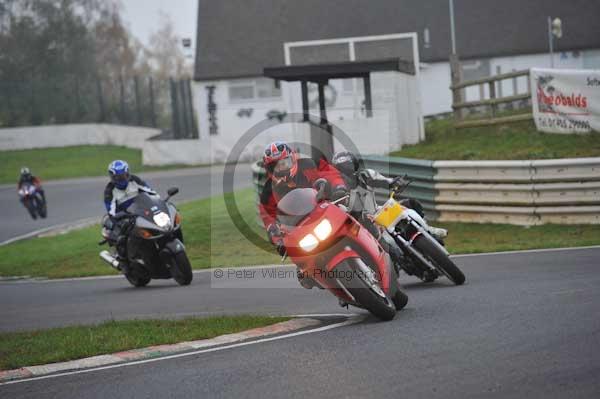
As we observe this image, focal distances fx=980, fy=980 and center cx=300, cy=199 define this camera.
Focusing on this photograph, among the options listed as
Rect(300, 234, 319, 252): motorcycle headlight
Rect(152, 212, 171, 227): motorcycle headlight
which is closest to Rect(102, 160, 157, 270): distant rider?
Rect(152, 212, 171, 227): motorcycle headlight

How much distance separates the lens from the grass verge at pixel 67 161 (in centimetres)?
4456

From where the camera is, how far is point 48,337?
31.1 feet

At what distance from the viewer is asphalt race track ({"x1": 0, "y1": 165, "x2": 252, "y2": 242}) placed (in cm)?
2956

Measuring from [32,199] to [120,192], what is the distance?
16.6m

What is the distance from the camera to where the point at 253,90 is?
49406mm

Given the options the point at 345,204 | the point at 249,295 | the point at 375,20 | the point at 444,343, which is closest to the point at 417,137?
the point at 249,295

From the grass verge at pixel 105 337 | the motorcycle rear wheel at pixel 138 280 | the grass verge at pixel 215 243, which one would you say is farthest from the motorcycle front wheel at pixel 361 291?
the motorcycle rear wheel at pixel 138 280

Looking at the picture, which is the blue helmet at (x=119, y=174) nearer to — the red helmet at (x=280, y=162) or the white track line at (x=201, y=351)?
the red helmet at (x=280, y=162)

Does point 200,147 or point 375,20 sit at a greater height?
point 375,20

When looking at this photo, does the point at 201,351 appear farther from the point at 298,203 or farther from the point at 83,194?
the point at 83,194

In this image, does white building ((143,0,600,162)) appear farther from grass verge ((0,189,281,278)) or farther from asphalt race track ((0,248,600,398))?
asphalt race track ((0,248,600,398))

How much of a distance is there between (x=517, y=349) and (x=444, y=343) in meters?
0.61

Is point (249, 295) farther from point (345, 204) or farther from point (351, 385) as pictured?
point (351, 385)

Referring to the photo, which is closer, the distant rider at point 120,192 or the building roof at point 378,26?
the distant rider at point 120,192
